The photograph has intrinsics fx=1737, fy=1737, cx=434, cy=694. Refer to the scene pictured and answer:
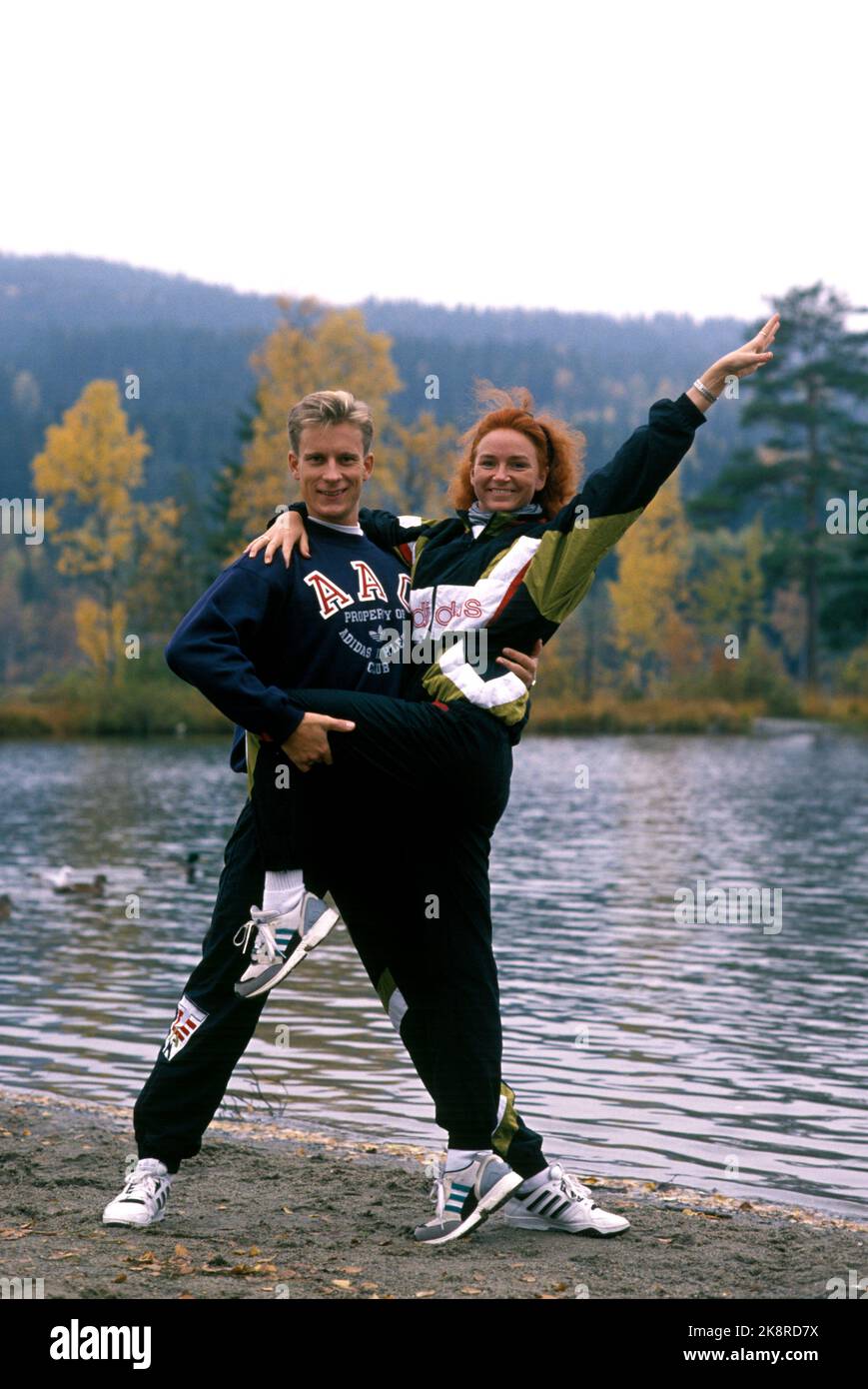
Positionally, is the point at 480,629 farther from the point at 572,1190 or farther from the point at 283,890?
the point at 572,1190

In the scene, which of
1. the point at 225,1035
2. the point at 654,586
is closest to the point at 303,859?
the point at 225,1035

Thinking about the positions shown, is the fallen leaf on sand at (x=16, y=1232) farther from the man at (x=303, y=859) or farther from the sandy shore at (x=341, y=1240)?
the man at (x=303, y=859)

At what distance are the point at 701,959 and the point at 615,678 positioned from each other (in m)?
55.6

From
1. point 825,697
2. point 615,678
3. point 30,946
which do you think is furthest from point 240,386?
point 30,946

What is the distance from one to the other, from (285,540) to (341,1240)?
1951 mm

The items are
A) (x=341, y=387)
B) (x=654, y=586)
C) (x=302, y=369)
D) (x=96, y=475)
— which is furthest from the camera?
(x=654, y=586)

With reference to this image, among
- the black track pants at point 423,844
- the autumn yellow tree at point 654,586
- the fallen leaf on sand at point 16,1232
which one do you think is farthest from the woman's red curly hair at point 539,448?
the autumn yellow tree at point 654,586

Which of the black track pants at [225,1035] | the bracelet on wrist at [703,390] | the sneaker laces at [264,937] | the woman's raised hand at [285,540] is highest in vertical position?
the bracelet on wrist at [703,390]

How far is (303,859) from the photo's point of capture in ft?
15.3

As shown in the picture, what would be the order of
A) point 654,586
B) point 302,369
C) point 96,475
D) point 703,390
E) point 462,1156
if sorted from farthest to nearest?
point 654,586, point 96,475, point 302,369, point 462,1156, point 703,390

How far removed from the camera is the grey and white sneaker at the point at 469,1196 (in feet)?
15.7

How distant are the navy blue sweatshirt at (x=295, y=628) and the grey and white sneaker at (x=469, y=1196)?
134 cm
